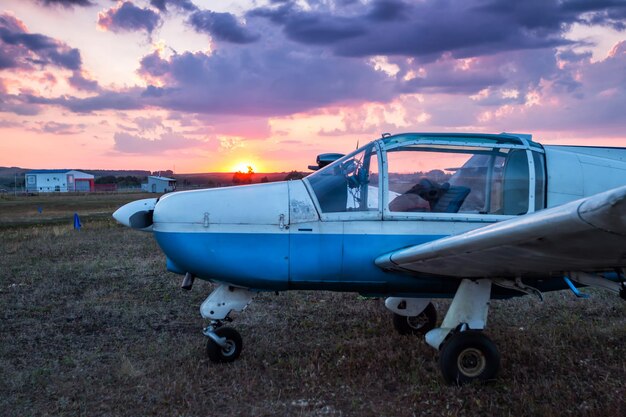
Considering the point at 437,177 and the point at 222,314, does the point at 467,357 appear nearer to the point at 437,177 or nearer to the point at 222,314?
the point at 437,177

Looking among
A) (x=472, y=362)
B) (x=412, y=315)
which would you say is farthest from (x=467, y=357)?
(x=412, y=315)

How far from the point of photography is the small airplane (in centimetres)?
504

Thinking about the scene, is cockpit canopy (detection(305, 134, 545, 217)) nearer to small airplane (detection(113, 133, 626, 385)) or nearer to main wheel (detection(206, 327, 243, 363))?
small airplane (detection(113, 133, 626, 385))

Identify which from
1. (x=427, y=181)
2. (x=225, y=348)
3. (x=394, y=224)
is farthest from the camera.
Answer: (x=225, y=348)

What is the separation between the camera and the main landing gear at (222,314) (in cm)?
552

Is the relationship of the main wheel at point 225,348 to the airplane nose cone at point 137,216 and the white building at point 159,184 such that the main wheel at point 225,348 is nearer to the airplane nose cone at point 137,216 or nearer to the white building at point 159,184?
the airplane nose cone at point 137,216

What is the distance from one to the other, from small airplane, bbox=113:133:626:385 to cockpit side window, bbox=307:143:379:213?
10 millimetres

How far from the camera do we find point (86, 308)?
313 inches

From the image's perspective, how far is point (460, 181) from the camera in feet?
17.7

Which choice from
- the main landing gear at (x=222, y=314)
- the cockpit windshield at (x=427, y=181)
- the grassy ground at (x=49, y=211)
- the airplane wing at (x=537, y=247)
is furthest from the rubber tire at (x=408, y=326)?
the grassy ground at (x=49, y=211)

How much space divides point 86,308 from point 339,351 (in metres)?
4.08

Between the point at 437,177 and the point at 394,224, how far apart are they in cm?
→ 73

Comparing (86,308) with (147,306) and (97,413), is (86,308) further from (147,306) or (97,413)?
(97,413)

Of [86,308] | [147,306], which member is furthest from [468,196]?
[86,308]
